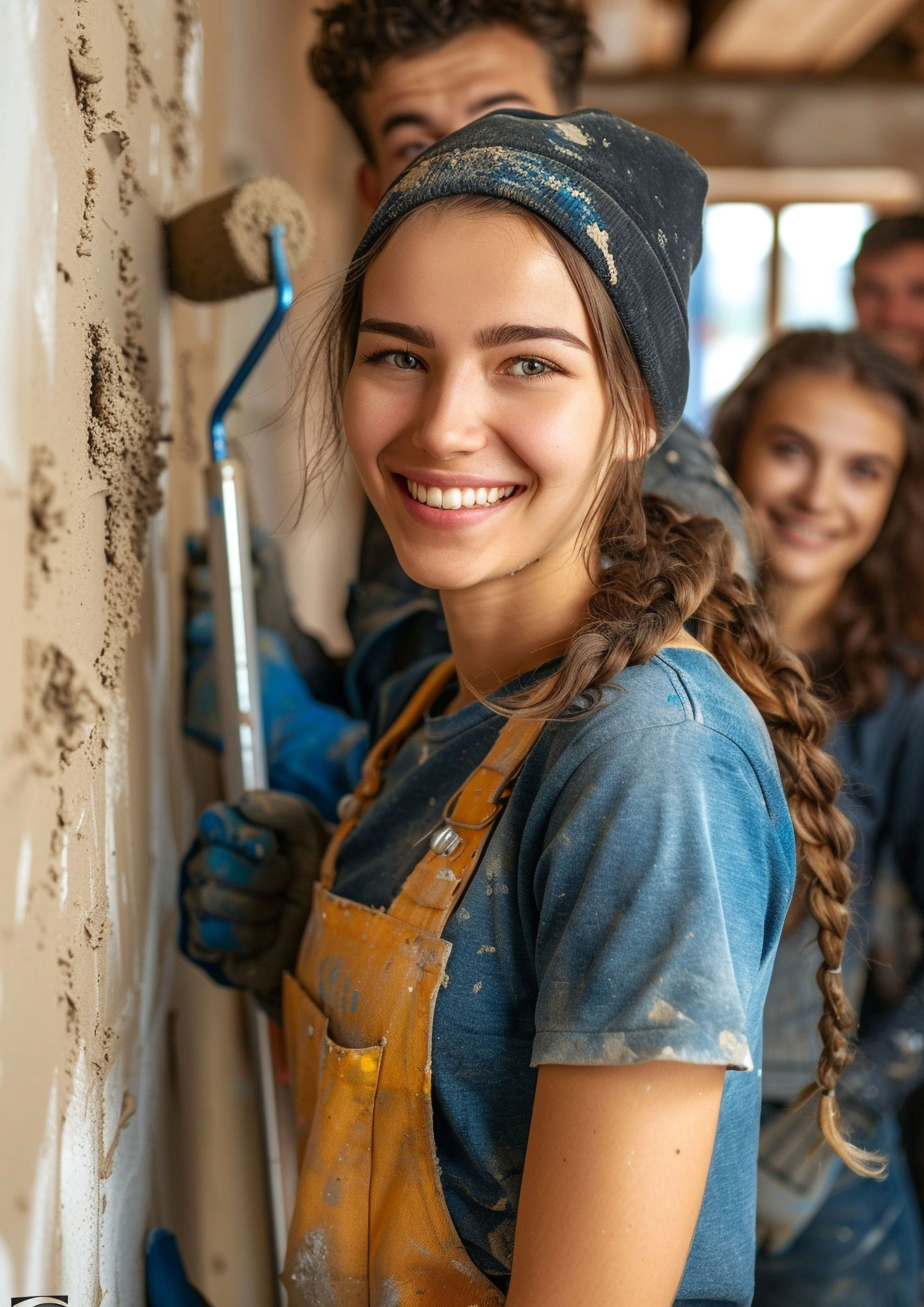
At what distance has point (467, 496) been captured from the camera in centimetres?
88

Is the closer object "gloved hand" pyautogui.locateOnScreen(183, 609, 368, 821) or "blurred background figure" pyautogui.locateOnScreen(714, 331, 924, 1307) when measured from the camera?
"gloved hand" pyautogui.locateOnScreen(183, 609, 368, 821)

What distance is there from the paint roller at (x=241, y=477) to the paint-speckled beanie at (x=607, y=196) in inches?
8.0

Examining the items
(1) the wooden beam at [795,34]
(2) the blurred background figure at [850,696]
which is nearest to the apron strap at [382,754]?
(2) the blurred background figure at [850,696]

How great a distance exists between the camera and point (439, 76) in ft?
4.89

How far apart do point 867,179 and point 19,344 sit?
4.79 metres

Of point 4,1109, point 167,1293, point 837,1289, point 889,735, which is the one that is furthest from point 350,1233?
point 889,735

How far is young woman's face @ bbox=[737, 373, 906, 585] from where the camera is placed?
5.99 ft

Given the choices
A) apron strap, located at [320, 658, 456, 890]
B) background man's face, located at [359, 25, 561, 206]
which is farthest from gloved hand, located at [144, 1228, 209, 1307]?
background man's face, located at [359, 25, 561, 206]

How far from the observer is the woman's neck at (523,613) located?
3.07ft

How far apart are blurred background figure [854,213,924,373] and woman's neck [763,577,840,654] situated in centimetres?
87

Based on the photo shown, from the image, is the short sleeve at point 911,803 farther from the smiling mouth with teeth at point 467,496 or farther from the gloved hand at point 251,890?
the smiling mouth with teeth at point 467,496

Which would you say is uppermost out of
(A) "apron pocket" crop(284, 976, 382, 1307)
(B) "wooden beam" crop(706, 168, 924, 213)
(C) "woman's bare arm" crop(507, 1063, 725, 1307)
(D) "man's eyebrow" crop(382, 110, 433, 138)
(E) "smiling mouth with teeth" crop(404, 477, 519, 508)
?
(B) "wooden beam" crop(706, 168, 924, 213)

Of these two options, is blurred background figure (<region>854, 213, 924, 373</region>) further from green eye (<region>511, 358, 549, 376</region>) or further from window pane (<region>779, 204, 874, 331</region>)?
window pane (<region>779, 204, 874, 331</region>)

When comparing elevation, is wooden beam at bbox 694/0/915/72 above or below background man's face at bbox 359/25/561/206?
above
